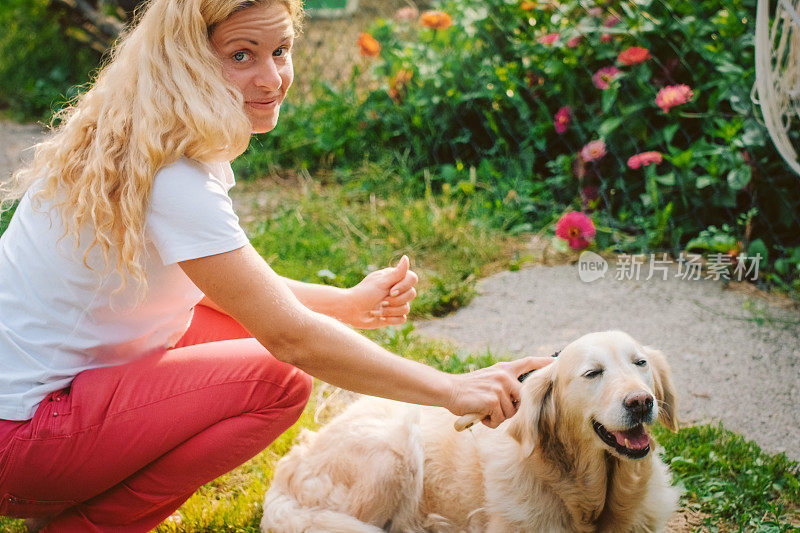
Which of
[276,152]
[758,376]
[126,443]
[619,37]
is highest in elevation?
[126,443]

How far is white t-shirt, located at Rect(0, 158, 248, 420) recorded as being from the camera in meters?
1.88

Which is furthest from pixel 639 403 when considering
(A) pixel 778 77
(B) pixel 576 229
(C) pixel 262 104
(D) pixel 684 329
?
(B) pixel 576 229

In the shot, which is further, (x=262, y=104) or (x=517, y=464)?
(x=517, y=464)

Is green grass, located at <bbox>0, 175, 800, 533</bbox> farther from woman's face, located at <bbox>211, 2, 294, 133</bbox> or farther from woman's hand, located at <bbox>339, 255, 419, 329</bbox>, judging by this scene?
woman's face, located at <bbox>211, 2, 294, 133</bbox>

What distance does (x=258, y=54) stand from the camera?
1.91 m

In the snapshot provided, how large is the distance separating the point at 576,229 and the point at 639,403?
1989mm

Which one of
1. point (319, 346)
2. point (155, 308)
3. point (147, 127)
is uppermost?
point (147, 127)

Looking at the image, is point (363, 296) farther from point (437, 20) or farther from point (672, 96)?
point (437, 20)

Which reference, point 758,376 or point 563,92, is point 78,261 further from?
point 563,92

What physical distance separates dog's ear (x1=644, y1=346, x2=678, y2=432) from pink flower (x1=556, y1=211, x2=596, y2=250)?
1.65 m

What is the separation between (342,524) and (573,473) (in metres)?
0.69

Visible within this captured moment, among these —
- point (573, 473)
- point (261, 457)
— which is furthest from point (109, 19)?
point (573, 473)

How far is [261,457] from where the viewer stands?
276 centimetres

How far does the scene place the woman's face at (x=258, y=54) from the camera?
1843 mm
